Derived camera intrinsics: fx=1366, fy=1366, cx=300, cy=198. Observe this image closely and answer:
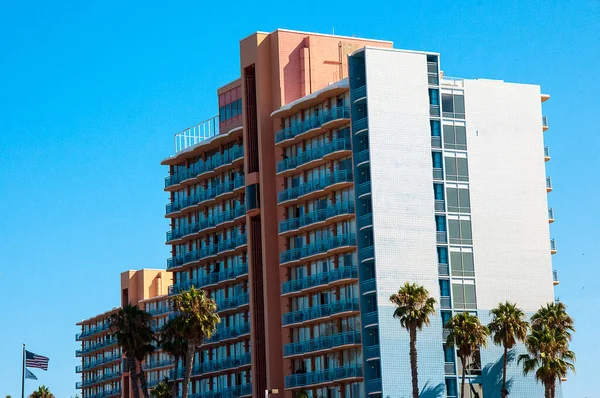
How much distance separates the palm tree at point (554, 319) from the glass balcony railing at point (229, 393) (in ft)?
93.6

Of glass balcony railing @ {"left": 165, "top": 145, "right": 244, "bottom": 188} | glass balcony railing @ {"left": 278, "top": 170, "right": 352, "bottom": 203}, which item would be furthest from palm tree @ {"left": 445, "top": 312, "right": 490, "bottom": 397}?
glass balcony railing @ {"left": 165, "top": 145, "right": 244, "bottom": 188}

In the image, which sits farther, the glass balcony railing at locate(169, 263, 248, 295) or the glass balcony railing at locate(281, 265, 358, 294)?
the glass balcony railing at locate(169, 263, 248, 295)

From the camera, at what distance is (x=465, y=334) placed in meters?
114

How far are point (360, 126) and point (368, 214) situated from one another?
7.84 metres

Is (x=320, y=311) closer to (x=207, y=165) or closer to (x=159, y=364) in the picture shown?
(x=207, y=165)

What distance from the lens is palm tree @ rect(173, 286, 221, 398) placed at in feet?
395

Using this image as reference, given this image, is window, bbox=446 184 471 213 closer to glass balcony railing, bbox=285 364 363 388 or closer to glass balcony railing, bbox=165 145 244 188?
glass balcony railing, bbox=285 364 363 388

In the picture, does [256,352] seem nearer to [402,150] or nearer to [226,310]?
[226,310]

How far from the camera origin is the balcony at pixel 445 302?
118688 millimetres

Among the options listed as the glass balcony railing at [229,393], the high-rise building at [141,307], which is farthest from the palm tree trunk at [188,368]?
the high-rise building at [141,307]

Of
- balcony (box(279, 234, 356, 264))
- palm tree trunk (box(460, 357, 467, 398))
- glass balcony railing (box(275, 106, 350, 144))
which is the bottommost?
palm tree trunk (box(460, 357, 467, 398))

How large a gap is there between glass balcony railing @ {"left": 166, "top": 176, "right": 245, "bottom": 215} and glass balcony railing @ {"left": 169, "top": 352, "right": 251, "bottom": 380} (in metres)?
16.6

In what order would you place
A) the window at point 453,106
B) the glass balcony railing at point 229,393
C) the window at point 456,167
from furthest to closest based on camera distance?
the glass balcony railing at point 229,393
the window at point 453,106
the window at point 456,167

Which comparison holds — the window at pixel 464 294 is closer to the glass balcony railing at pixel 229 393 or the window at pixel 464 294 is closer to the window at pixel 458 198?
the window at pixel 458 198
